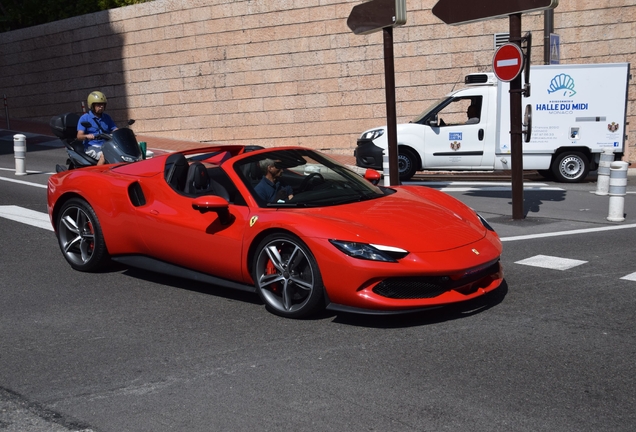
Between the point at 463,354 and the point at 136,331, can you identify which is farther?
the point at 136,331

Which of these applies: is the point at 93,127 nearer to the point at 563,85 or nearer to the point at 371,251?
the point at 371,251

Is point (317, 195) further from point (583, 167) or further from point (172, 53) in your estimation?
point (172, 53)

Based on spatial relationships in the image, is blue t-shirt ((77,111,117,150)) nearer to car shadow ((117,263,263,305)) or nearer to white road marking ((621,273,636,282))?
car shadow ((117,263,263,305))

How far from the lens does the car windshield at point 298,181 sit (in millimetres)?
6406

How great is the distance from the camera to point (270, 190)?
255 inches

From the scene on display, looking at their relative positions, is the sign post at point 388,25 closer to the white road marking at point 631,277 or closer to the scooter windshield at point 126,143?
the scooter windshield at point 126,143

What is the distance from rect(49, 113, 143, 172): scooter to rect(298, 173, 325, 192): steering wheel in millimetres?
4103

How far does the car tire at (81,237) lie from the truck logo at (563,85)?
10179 millimetres

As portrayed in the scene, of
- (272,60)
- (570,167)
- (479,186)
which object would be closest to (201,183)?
(479,186)

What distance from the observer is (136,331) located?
5.81 metres

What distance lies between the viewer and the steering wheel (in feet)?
21.5

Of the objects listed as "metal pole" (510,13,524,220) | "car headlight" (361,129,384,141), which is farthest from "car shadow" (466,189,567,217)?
"car headlight" (361,129,384,141)

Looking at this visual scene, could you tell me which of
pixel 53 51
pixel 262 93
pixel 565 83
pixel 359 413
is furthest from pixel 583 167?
pixel 53 51

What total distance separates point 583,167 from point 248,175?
10492mm
